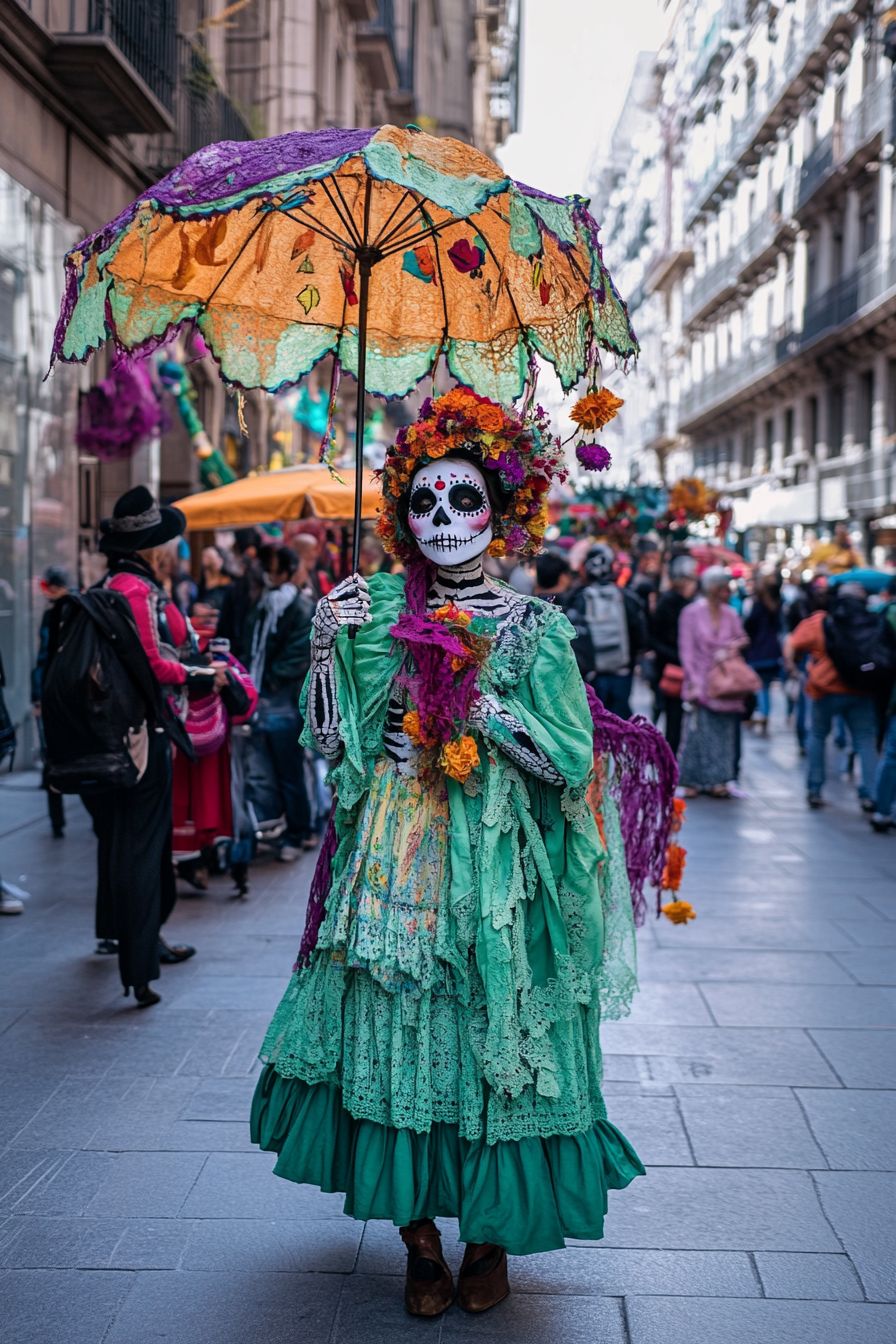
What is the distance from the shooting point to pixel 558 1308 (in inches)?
120

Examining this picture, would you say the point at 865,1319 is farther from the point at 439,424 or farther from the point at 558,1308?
the point at 439,424

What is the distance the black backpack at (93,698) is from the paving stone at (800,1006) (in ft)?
7.88

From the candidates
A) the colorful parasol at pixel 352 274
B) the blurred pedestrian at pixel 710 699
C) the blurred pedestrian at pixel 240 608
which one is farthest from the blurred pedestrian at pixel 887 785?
the colorful parasol at pixel 352 274

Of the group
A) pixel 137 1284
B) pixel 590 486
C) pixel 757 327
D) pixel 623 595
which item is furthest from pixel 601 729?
pixel 757 327

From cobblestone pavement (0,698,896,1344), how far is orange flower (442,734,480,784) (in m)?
1.19

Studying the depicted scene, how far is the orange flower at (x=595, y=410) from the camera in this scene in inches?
134

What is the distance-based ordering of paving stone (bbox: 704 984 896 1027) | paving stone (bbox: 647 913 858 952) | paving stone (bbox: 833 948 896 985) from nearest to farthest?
paving stone (bbox: 704 984 896 1027)
paving stone (bbox: 833 948 896 985)
paving stone (bbox: 647 913 858 952)

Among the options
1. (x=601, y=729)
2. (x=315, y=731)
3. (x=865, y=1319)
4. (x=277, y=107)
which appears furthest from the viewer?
(x=277, y=107)

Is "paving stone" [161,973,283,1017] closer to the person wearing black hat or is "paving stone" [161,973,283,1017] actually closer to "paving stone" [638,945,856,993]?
the person wearing black hat

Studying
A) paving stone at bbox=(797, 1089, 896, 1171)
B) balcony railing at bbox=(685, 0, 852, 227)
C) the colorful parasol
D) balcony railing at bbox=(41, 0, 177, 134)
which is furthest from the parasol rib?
balcony railing at bbox=(685, 0, 852, 227)

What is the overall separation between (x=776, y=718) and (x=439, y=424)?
1446 cm

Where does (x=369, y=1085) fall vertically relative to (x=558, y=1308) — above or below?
above

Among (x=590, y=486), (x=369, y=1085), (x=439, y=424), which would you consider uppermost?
(x=590, y=486)

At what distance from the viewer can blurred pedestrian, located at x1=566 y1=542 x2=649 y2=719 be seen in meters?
9.52
